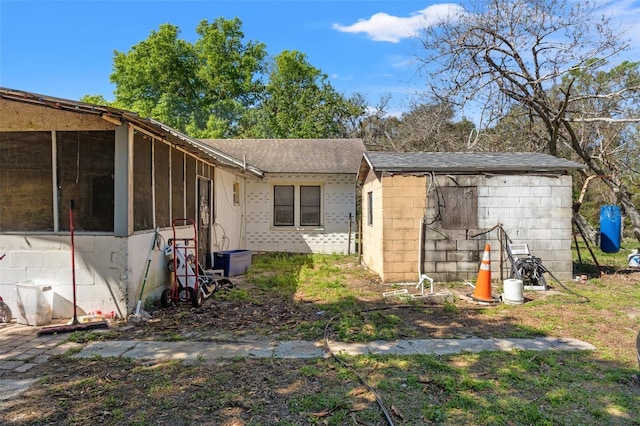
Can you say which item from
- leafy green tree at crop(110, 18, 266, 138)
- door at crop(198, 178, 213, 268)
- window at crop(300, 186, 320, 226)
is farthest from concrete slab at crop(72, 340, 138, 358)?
leafy green tree at crop(110, 18, 266, 138)

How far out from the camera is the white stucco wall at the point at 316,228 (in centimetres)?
1430

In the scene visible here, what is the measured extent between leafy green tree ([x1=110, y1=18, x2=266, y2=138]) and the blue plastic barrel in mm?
22029

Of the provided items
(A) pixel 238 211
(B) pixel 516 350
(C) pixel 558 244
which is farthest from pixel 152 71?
(B) pixel 516 350

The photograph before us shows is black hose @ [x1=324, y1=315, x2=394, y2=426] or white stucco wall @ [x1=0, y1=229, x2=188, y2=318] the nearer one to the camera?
black hose @ [x1=324, y1=315, x2=394, y2=426]

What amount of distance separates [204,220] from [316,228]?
5317mm

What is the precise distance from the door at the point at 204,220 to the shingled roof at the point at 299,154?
414 cm

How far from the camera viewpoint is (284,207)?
47.6 feet

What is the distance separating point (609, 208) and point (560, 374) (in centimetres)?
782

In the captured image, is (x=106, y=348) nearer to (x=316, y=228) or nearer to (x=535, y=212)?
(x=535, y=212)

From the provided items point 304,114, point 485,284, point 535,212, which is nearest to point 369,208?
point 535,212

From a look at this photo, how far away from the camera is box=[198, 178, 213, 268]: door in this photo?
30.7 feet

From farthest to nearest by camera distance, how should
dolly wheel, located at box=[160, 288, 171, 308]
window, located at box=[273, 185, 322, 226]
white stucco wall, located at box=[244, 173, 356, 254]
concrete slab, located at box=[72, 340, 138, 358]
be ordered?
window, located at box=[273, 185, 322, 226]
white stucco wall, located at box=[244, 173, 356, 254]
dolly wheel, located at box=[160, 288, 171, 308]
concrete slab, located at box=[72, 340, 138, 358]

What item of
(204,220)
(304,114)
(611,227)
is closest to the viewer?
(204,220)

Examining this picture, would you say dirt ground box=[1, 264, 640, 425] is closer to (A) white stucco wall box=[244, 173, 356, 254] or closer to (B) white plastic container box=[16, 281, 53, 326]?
(B) white plastic container box=[16, 281, 53, 326]
